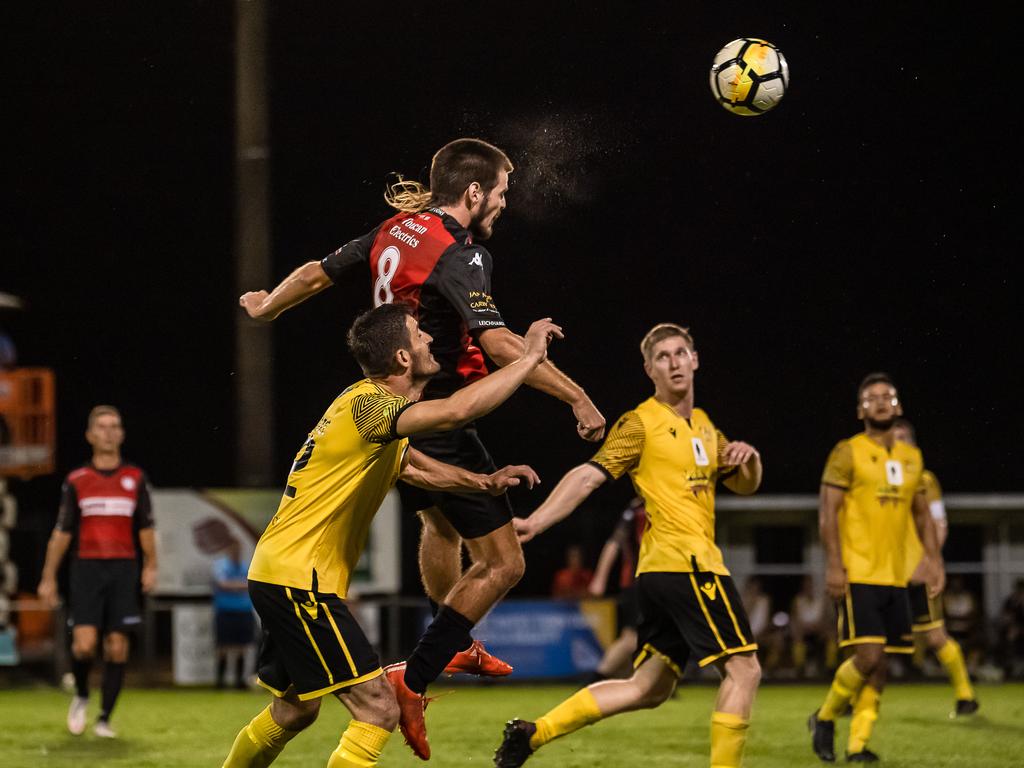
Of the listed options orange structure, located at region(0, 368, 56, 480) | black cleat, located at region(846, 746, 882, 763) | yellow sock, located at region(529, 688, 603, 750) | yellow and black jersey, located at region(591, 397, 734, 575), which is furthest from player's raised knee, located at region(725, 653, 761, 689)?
orange structure, located at region(0, 368, 56, 480)

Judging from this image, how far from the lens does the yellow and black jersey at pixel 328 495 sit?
5.91m

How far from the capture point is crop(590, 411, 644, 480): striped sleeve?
759cm

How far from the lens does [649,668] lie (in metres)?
7.71

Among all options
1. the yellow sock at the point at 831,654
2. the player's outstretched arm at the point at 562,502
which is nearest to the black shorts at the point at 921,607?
the player's outstretched arm at the point at 562,502

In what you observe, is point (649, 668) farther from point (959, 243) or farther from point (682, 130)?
point (959, 243)

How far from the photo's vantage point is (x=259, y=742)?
6.29 m

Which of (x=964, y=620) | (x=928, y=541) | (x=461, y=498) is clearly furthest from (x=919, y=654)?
(x=461, y=498)

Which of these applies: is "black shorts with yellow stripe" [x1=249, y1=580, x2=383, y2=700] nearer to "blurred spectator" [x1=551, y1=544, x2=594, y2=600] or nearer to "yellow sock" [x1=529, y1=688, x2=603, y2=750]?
"yellow sock" [x1=529, y1=688, x2=603, y2=750]

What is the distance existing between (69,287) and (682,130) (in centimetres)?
2978

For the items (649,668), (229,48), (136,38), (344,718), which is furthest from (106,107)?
(649,668)

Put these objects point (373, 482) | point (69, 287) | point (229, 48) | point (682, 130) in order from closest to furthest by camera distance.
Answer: point (373, 482) → point (682, 130) → point (229, 48) → point (69, 287)

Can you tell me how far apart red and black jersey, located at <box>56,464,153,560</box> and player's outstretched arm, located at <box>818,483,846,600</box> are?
16.6 ft

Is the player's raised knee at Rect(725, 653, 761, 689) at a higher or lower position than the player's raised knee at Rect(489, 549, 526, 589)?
lower

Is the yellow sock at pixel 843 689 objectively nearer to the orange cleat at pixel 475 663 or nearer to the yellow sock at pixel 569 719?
the yellow sock at pixel 569 719
